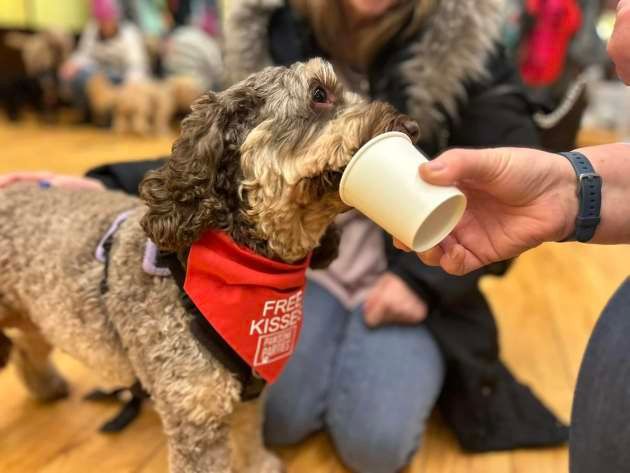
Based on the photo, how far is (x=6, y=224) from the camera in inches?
44.7

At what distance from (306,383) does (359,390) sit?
13 centimetres

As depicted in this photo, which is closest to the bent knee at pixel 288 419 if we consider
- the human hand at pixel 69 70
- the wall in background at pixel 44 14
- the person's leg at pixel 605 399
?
the person's leg at pixel 605 399

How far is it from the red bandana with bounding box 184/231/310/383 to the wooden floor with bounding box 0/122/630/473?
0.51m

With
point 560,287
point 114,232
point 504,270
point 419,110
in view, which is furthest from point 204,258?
point 560,287

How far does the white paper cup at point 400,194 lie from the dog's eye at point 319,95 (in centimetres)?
18

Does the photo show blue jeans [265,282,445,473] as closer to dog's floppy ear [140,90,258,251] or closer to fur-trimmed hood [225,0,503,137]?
fur-trimmed hood [225,0,503,137]

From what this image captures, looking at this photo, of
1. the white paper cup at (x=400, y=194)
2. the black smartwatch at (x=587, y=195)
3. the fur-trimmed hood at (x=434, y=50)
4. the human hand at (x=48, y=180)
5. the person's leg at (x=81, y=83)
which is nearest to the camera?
the white paper cup at (x=400, y=194)

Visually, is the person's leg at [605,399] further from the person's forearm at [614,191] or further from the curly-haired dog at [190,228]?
the curly-haired dog at [190,228]

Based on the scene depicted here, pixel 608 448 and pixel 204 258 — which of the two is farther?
pixel 204 258

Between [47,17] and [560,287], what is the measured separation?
17.0ft

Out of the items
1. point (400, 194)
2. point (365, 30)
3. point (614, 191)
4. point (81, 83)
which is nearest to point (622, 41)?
point (614, 191)

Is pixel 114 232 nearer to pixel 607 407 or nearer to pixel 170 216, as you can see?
pixel 170 216

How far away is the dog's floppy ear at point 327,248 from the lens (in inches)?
41.9

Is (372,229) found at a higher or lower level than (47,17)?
higher
